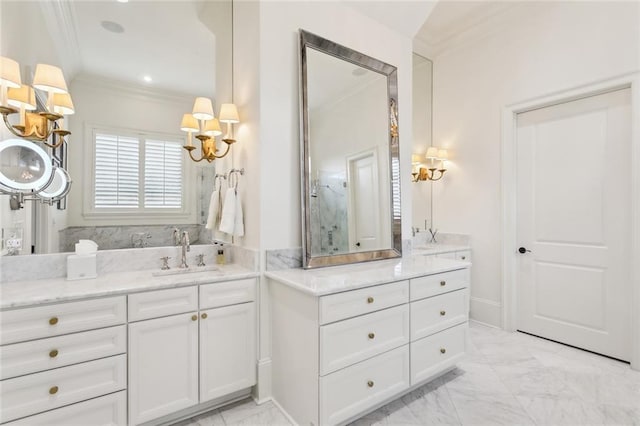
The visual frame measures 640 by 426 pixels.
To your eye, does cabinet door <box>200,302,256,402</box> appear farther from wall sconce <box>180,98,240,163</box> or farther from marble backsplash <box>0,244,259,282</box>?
wall sconce <box>180,98,240,163</box>

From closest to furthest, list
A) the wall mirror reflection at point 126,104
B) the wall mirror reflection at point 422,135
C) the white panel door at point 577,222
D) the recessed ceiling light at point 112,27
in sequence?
the wall mirror reflection at point 126,104 → the recessed ceiling light at point 112,27 → the white panel door at point 577,222 → the wall mirror reflection at point 422,135

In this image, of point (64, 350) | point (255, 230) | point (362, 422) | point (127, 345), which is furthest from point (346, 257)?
point (64, 350)

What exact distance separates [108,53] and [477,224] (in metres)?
3.89

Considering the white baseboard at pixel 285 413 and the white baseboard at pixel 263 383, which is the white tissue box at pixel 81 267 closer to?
the white baseboard at pixel 263 383

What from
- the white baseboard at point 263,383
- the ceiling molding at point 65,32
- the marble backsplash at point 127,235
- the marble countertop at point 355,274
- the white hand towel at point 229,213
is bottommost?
the white baseboard at point 263,383

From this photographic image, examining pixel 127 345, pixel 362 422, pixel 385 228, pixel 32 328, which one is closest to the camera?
pixel 32 328

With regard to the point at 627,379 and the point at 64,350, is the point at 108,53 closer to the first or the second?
the point at 64,350

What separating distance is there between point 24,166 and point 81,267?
667 millimetres

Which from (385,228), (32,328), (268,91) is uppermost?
(268,91)


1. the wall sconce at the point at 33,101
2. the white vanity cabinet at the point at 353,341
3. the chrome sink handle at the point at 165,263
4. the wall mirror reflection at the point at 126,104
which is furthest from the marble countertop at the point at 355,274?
the wall sconce at the point at 33,101

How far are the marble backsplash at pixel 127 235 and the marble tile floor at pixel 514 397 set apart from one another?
→ 1.22m

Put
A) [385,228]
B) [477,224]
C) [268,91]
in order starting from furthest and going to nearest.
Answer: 1. [477,224]
2. [385,228]
3. [268,91]

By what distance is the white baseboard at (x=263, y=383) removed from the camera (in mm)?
2146

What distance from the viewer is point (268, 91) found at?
7.31ft
